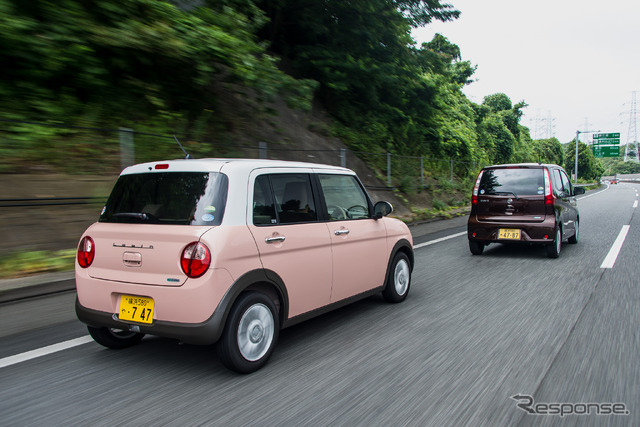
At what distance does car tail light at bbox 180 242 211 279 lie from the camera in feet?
11.0

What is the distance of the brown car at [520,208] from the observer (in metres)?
8.50

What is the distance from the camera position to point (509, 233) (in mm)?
8719

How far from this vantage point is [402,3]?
1504 centimetres

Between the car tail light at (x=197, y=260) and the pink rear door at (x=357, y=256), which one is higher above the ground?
the car tail light at (x=197, y=260)

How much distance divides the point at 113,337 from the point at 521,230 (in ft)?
23.0

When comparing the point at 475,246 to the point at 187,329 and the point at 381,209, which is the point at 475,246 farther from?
the point at 187,329

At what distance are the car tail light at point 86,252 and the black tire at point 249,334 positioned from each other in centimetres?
124

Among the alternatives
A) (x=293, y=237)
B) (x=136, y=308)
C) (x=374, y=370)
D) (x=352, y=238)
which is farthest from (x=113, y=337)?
(x=352, y=238)

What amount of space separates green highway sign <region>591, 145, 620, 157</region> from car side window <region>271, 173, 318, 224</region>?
74.4 m

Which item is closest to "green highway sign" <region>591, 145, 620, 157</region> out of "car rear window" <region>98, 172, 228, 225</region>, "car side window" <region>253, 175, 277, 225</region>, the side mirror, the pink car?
the side mirror

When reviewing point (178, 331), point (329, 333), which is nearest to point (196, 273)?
point (178, 331)

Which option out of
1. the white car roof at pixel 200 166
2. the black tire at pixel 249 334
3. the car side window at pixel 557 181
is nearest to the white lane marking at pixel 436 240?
the car side window at pixel 557 181

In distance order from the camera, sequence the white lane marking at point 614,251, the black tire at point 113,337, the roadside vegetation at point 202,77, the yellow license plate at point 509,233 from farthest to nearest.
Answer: the yellow license plate at point 509,233
the white lane marking at point 614,251
the roadside vegetation at point 202,77
the black tire at point 113,337

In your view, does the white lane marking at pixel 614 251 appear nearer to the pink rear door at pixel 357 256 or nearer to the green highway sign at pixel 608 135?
the pink rear door at pixel 357 256
